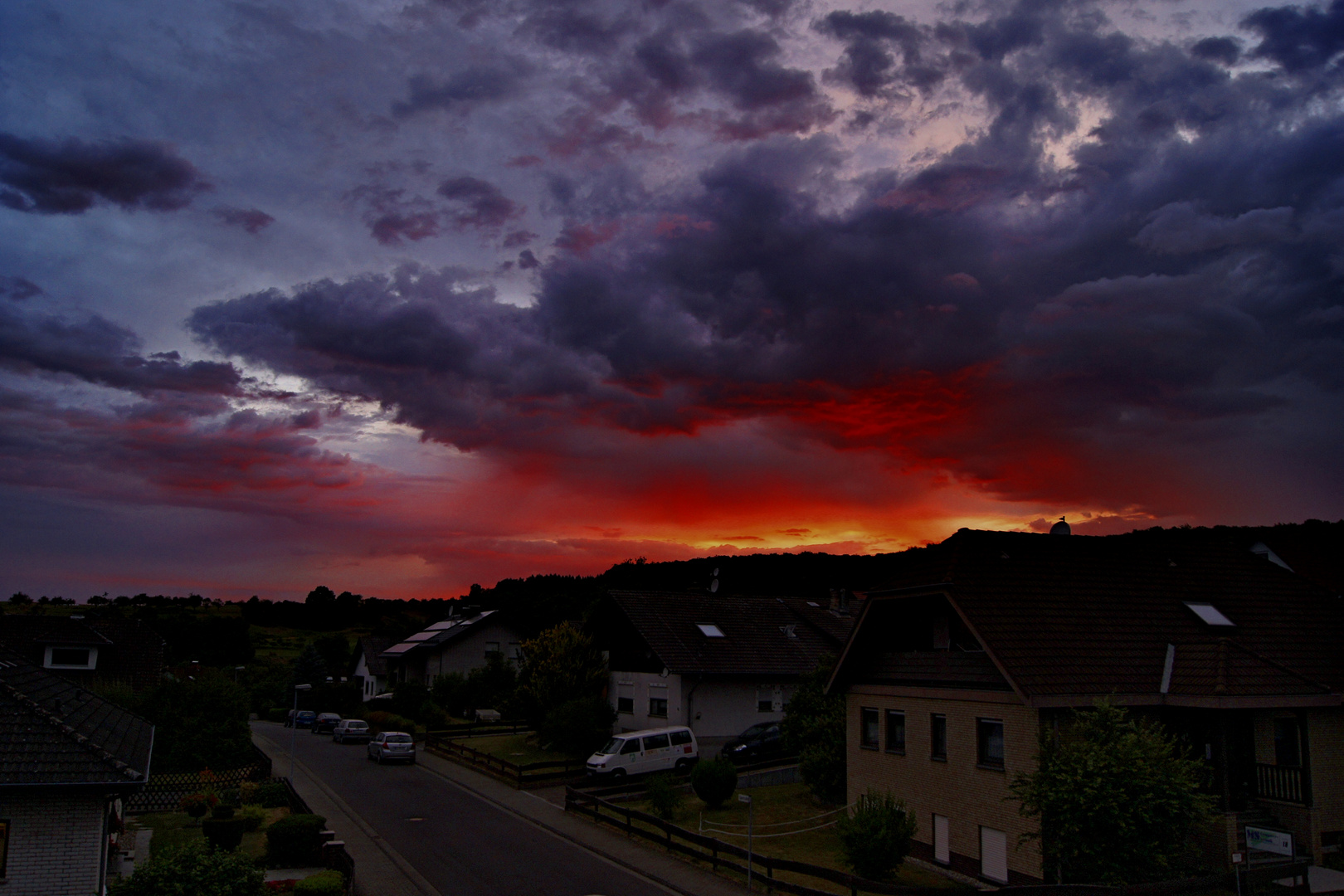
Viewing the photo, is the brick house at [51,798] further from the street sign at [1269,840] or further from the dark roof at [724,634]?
the dark roof at [724,634]

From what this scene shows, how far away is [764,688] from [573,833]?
19.2 metres

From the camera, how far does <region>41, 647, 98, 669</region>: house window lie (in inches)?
2140

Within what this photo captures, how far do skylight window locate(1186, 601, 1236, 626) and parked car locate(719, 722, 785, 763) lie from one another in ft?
62.0

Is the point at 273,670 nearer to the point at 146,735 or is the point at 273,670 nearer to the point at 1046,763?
the point at 146,735

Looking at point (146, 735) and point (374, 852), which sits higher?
point (146, 735)

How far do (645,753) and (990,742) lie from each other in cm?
1788

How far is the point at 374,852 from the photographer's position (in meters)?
25.8

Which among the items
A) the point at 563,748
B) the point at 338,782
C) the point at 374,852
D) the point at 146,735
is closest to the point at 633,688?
the point at 563,748

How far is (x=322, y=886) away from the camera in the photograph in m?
19.3

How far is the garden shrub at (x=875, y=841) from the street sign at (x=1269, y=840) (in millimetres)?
7755

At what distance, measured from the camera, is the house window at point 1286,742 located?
2316 cm

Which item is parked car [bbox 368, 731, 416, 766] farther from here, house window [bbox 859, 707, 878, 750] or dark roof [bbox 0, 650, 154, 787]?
dark roof [bbox 0, 650, 154, 787]

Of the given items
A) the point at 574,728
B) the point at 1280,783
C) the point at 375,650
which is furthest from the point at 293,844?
the point at 375,650

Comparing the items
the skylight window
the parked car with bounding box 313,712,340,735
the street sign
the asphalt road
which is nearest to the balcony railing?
the street sign
